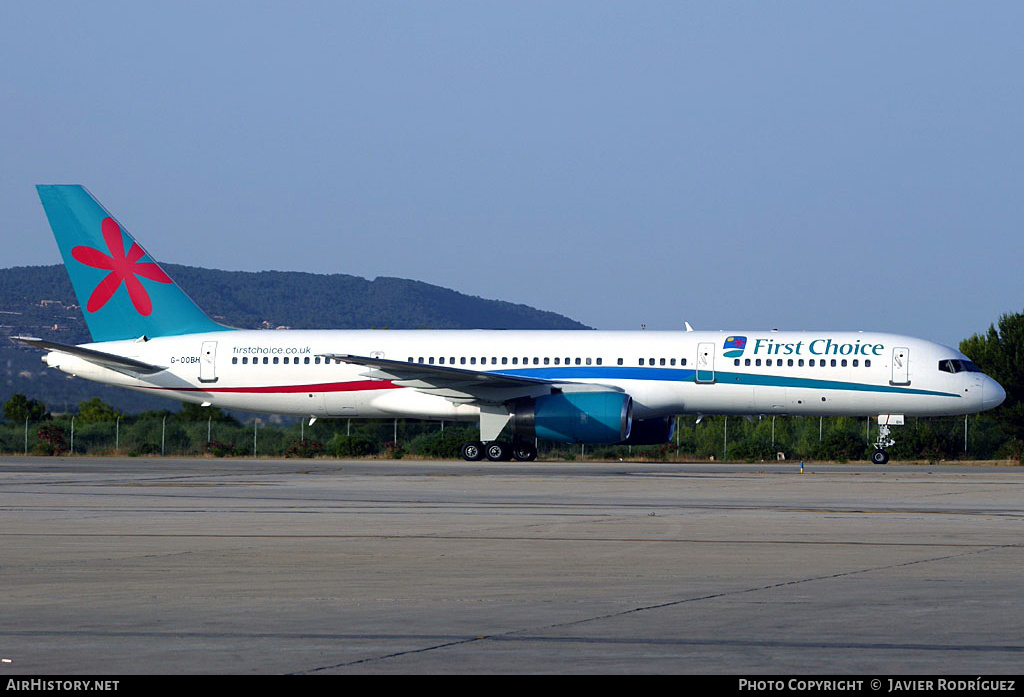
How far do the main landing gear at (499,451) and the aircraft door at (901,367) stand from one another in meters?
9.64

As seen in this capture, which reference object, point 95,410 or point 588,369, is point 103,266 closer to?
point 588,369

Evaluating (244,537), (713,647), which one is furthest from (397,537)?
(713,647)

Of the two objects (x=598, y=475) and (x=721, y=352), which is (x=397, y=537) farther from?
(x=721, y=352)

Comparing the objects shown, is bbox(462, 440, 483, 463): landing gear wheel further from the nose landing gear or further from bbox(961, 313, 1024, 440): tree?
bbox(961, 313, 1024, 440): tree

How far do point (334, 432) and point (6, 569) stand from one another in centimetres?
3548

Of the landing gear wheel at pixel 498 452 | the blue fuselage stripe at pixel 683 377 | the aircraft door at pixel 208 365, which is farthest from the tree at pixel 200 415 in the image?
the blue fuselage stripe at pixel 683 377

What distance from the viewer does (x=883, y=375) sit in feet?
121

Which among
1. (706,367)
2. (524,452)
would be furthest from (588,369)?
(706,367)

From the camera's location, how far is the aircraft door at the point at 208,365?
1582 inches

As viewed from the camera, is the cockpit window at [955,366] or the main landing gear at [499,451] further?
the main landing gear at [499,451]

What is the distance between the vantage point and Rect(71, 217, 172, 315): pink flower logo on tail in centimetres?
4050

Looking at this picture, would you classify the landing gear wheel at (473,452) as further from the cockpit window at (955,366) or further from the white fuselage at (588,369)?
the cockpit window at (955,366)

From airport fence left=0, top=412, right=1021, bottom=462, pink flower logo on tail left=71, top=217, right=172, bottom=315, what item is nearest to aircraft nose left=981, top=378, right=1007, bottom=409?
airport fence left=0, top=412, right=1021, bottom=462

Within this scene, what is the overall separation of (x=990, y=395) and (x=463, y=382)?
13.7 meters
